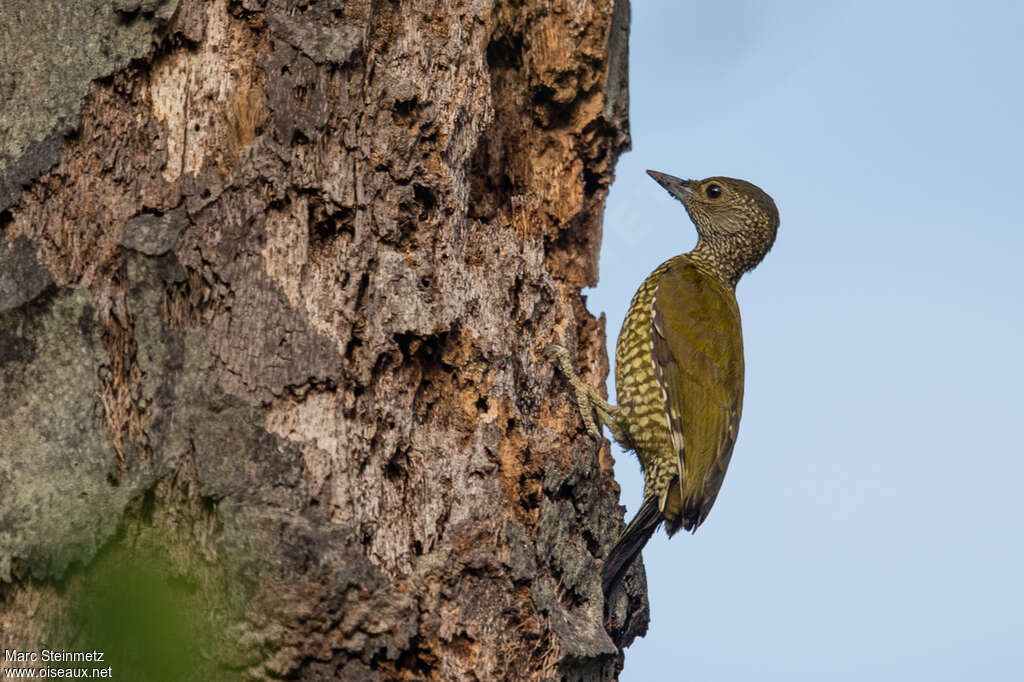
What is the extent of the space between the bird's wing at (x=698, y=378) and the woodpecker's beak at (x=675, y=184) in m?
0.92

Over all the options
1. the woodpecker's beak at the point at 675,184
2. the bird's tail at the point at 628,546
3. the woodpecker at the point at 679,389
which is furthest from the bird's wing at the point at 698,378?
the woodpecker's beak at the point at 675,184

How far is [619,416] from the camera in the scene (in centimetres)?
472

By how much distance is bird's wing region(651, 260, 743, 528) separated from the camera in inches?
194

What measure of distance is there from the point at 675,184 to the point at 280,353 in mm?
3953

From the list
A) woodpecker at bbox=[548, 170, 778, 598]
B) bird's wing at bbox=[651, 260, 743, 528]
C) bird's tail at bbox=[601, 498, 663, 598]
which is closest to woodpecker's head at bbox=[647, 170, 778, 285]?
woodpecker at bbox=[548, 170, 778, 598]

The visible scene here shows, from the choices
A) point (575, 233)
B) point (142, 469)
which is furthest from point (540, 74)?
point (142, 469)

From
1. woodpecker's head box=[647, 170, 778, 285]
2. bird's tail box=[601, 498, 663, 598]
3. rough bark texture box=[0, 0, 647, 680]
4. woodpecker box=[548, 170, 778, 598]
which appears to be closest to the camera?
rough bark texture box=[0, 0, 647, 680]

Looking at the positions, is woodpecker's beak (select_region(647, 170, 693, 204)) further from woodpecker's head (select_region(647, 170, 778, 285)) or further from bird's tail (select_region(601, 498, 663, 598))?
bird's tail (select_region(601, 498, 663, 598))

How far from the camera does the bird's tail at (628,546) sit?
12.2 feet

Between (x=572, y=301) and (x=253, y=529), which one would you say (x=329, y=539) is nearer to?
(x=253, y=529)

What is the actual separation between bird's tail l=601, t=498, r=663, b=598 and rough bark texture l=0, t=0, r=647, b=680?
0.21 m

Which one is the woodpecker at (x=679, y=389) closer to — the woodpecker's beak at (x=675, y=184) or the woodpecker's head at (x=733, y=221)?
the woodpecker's head at (x=733, y=221)

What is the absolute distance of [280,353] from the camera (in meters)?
2.80

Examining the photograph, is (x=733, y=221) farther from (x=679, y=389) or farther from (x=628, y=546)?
(x=628, y=546)
